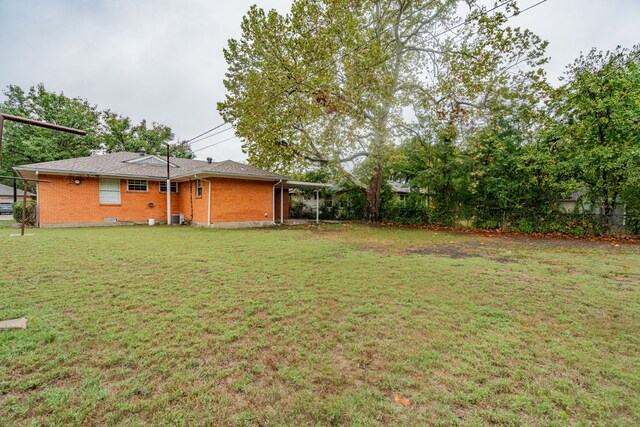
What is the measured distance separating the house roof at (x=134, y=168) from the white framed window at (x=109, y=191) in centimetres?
65

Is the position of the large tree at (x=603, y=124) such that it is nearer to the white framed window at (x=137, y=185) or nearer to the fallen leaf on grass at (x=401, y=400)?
the fallen leaf on grass at (x=401, y=400)

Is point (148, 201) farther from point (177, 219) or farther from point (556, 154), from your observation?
point (556, 154)

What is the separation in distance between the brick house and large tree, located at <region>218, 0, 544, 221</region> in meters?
1.93

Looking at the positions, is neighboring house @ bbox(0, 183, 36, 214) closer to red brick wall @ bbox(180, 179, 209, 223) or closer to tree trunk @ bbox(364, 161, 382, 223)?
red brick wall @ bbox(180, 179, 209, 223)

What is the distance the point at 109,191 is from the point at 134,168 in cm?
179

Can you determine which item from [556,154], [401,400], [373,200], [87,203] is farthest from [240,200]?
[556,154]

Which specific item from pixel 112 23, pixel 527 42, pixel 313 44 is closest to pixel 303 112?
pixel 313 44

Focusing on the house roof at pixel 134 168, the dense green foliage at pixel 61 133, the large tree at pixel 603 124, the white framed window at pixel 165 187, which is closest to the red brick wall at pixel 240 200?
the house roof at pixel 134 168

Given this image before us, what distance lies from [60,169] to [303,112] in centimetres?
1170

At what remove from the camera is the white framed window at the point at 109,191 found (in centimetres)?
1438

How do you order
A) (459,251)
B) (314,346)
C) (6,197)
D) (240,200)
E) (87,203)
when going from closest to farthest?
1. (314,346)
2. (459,251)
3. (87,203)
4. (240,200)
5. (6,197)

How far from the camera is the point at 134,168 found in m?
15.5

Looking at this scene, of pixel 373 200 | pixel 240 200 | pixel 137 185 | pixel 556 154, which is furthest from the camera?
pixel 373 200

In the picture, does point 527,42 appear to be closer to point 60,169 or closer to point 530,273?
point 530,273
